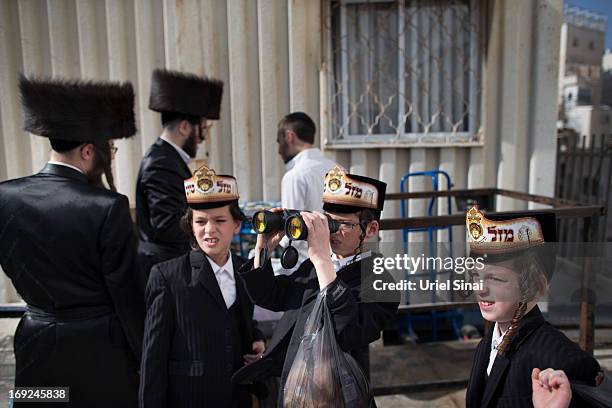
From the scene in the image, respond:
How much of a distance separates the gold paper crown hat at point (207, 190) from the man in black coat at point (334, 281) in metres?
0.33

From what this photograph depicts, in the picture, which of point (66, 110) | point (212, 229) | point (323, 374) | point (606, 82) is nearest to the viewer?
point (323, 374)

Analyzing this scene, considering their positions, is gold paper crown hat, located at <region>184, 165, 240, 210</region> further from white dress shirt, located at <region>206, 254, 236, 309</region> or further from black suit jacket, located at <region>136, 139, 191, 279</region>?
black suit jacket, located at <region>136, 139, 191, 279</region>

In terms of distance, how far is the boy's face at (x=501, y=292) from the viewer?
1467 mm

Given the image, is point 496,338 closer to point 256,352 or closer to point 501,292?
point 501,292

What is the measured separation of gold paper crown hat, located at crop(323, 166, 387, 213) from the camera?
5.74 feet

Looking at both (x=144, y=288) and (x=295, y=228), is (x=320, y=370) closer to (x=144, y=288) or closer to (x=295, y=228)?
(x=295, y=228)

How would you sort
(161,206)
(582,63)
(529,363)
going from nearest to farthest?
(529,363) < (161,206) < (582,63)

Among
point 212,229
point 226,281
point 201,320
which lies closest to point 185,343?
point 201,320

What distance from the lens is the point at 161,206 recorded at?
→ 2.89 meters

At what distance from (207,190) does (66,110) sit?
0.80 metres

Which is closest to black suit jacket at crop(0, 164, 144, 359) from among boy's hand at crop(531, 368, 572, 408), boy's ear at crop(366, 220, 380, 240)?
boy's ear at crop(366, 220, 380, 240)

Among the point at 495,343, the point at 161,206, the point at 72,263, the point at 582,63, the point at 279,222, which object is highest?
the point at 582,63

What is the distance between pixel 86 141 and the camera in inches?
88.8

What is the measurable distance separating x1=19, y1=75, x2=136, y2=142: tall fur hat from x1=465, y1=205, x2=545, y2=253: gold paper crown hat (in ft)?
5.74
